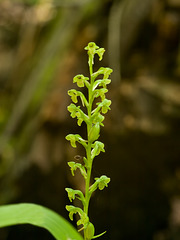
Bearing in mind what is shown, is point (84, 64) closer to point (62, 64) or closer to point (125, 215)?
point (62, 64)

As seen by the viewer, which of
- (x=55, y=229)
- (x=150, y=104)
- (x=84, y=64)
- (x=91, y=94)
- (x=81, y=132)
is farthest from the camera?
(x=84, y=64)

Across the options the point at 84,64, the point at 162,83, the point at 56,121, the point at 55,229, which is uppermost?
the point at 84,64

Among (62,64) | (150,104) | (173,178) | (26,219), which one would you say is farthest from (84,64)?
(26,219)

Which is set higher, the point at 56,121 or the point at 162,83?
the point at 162,83

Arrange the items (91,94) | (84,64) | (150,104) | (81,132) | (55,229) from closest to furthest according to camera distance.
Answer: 1. (91,94)
2. (55,229)
3. (150,104)
4. (81,132)
5. (84,64)

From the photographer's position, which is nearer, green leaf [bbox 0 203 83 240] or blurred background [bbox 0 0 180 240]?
green leaf [bbox 0 203 83 240]

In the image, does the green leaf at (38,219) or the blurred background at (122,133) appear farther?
the blurred background at (122,133)
